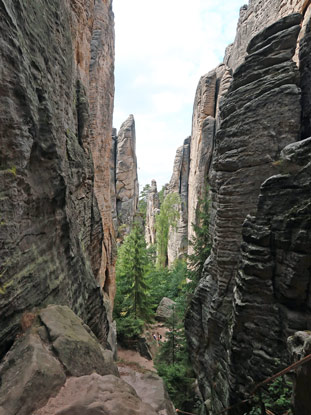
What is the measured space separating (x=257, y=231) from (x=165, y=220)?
2828 cm

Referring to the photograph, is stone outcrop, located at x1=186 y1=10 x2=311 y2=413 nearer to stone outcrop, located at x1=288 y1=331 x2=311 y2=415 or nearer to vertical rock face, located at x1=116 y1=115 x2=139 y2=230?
stone outcrop, located at x1=288 y1=331 x2=311 y2=415

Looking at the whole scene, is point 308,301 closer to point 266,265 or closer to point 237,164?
point 266,265

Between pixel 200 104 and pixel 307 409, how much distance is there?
2166 cm

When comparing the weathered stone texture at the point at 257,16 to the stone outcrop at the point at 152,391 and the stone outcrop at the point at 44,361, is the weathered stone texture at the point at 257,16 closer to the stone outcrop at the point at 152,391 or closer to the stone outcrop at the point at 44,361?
the stone outcrop at the point at 44,361

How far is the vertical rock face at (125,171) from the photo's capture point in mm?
29016

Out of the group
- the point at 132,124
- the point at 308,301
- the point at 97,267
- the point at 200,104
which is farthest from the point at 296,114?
the point at 132,124

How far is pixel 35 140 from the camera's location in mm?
4020

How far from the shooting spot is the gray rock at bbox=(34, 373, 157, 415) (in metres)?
2.56

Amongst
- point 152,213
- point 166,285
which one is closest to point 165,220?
point 152,213

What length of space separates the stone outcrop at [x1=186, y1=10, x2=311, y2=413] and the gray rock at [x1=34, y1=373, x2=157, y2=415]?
453 cm

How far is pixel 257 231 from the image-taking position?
21.3ft

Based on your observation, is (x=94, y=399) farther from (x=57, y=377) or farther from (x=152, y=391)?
(x=152, y=391)

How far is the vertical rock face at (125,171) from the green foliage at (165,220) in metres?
5.49

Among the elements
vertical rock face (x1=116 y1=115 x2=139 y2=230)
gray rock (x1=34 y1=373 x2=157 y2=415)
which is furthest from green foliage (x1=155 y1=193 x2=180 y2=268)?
gray rock (x1=34 y1=373 x2=157 y2=415)
